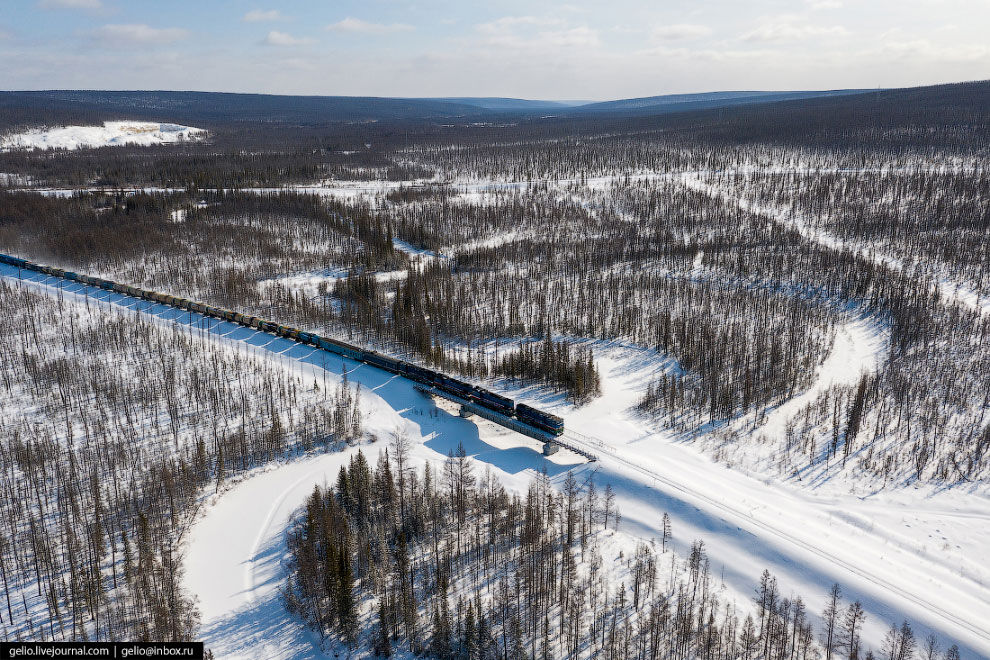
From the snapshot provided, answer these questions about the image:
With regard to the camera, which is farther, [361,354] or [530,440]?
[361,354]

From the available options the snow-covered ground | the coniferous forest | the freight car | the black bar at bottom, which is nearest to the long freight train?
the freight car

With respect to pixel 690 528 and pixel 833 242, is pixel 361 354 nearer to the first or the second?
pixel 690 528

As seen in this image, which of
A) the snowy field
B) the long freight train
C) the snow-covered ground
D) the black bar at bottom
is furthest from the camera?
the snow-covered ground

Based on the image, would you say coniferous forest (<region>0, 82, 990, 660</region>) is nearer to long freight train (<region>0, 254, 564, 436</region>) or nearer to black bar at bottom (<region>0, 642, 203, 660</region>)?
black bar at bottom (<region>0, 642, 203, 660</region>)

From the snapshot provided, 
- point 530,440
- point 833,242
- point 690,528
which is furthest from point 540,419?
point 833,242

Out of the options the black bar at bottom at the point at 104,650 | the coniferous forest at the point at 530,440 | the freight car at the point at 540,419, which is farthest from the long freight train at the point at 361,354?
the black bar at bottom at the point at 104,650

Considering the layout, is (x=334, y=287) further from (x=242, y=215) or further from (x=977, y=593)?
(x=977, y=593)
